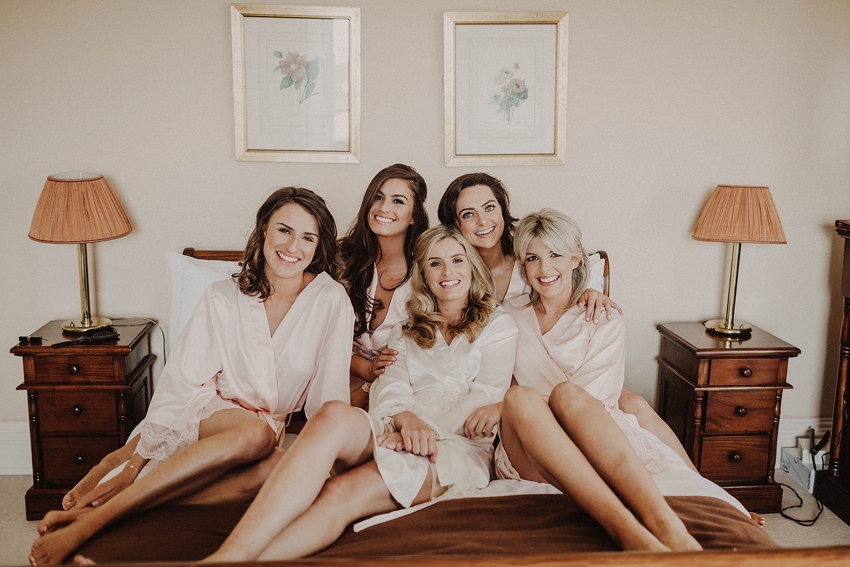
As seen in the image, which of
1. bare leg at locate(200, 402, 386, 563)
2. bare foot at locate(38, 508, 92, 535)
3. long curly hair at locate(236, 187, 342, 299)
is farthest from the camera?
long curly hair at locate(236, 187, 342, 299)

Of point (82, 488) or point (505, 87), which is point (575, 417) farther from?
point (505, 87)

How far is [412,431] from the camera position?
1.89m

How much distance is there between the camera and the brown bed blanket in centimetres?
152

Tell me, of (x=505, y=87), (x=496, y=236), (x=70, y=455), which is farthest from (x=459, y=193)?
(x=70, y=455)

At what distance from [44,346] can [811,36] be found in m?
3.33

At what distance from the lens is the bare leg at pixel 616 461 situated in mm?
1509

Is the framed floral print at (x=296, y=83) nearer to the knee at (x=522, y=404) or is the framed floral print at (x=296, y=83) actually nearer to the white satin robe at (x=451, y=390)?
the white satin robe at (x=451, y=390)

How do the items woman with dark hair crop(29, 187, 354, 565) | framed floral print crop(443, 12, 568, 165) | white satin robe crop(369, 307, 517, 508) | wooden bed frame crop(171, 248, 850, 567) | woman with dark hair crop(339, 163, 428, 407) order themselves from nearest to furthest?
wooden bed frame crop(171, 248, 850, 567)
white satin robe crop(369, 307, 517, 508)
woman with dark hair crop(29, 187, 354, 565)
woman with dark hair crop(339, 163, 428, 407)
framed floral print crop(443, 12, 568, 165)

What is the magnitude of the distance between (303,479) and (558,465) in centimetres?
60

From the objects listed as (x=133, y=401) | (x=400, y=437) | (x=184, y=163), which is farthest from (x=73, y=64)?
(x=400, y=437)

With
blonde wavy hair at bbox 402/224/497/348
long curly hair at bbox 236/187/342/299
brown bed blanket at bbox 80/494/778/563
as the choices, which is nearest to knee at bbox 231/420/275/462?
brown bed blanket at bbox 80/494/778/563

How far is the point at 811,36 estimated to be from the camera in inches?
117

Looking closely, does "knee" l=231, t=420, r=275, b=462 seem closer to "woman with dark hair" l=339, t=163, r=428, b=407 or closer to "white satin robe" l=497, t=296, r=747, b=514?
"woman with dark hair" l=339, t=163, r=428, b=407

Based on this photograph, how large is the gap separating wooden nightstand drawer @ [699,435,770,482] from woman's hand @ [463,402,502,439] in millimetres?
1159
